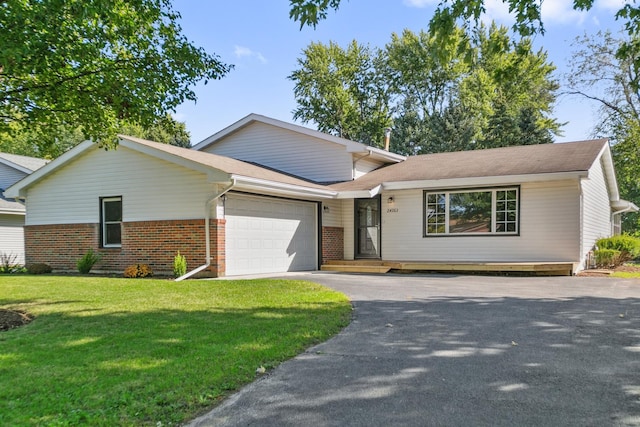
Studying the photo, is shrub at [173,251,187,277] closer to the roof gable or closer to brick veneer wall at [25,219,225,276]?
brick veneer wall at [25,219,225,276]

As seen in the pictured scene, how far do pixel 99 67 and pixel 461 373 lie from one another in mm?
7379

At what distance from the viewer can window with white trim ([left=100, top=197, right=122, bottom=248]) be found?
13.8 meters

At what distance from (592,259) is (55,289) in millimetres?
15008

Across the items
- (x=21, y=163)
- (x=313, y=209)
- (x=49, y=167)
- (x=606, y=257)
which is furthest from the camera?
(x=21, y=163)

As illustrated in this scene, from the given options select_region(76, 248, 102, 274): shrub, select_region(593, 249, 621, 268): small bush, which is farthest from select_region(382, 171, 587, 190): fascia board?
select_region(76, 248, 102, 274): shrub

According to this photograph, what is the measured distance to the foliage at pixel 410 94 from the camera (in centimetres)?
3331

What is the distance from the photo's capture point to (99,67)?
7.86m

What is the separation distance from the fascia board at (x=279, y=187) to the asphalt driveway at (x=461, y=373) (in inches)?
221

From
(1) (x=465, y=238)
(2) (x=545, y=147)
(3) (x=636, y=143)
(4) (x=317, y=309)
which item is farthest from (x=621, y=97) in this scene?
(4) (x=317, y=309)

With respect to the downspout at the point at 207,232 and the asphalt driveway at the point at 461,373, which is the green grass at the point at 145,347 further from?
the downspout at the point at 207,232

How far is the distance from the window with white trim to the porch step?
21.1 feet

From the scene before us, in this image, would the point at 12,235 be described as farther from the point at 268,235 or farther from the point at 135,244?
the point at 268,235

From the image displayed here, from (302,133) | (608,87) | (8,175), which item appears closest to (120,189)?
(302,133)

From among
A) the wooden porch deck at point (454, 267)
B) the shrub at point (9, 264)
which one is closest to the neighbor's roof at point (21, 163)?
the shrub at point (9, 264)
